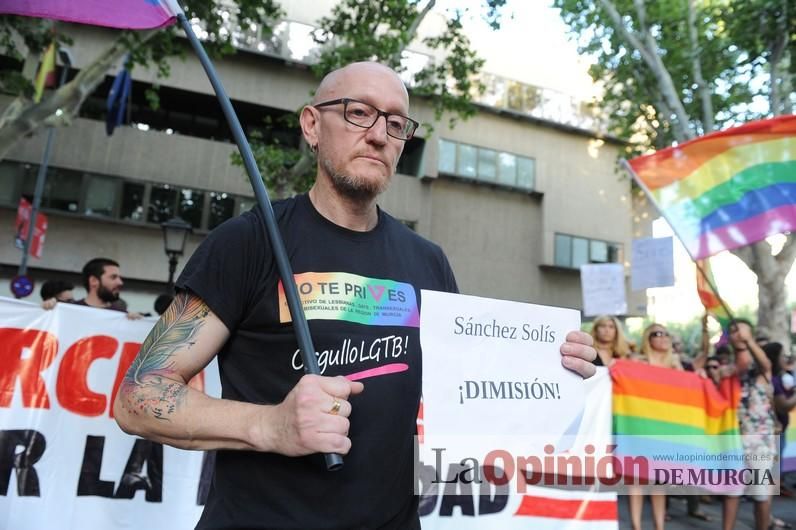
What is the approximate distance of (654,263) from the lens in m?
8.08

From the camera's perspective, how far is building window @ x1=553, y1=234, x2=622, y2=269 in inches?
891

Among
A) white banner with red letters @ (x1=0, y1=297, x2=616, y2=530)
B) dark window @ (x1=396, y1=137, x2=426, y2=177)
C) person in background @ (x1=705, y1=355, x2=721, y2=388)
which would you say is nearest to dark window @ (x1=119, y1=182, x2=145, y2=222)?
dark window @ (x1=396, y1=137, x2=426, y2=177)

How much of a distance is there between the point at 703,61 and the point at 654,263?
7474 mm

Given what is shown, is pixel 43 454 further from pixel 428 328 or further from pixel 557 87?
pixel 557 87

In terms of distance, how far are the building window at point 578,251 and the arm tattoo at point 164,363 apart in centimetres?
2190

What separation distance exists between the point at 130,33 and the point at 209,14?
1.67m

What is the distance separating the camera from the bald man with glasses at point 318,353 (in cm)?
130

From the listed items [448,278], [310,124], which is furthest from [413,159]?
[310,124]

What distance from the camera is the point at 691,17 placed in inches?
475

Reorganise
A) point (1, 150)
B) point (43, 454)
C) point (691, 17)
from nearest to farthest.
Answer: point (43, 454) → point (1, 150) → point (691, 17)

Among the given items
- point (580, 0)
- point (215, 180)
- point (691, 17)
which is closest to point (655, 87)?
point (691, 17)

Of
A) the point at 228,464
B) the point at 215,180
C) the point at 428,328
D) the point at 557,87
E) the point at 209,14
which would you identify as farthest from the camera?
the point at 557,87

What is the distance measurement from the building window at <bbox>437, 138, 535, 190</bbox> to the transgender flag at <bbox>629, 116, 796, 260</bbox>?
1614cm

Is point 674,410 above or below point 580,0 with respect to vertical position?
below
